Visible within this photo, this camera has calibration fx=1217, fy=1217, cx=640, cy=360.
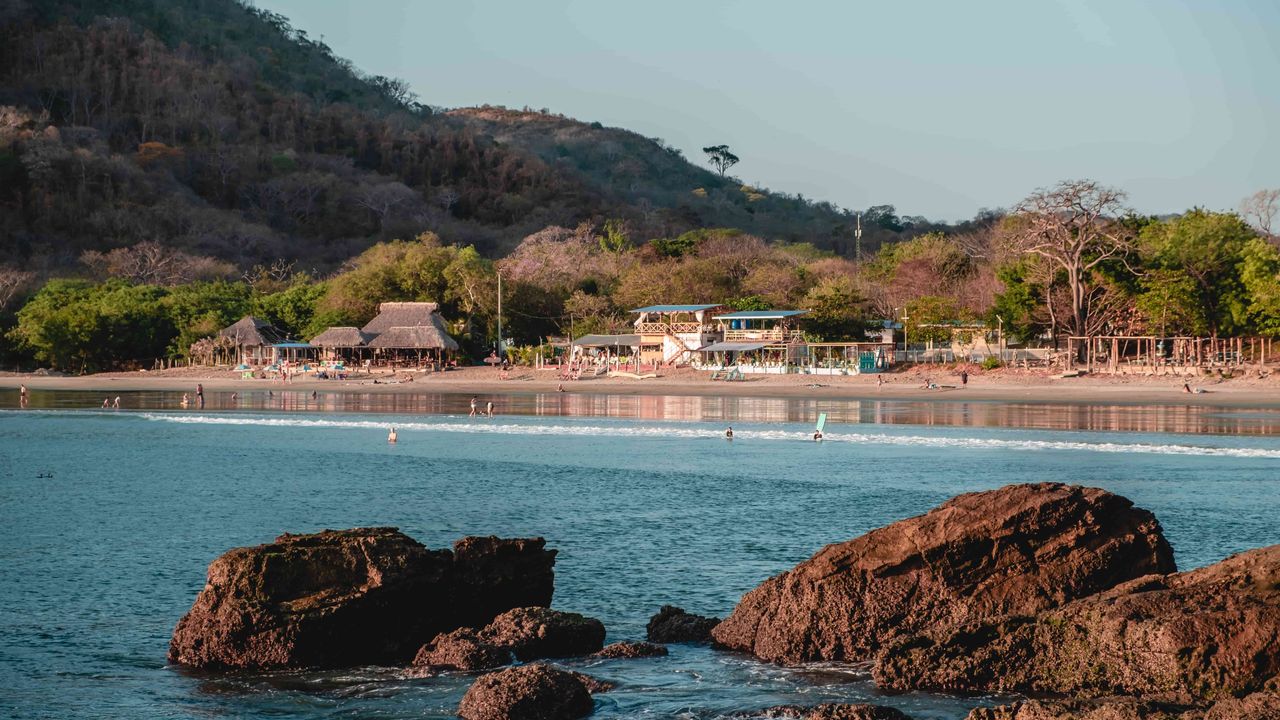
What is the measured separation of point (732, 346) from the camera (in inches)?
2655

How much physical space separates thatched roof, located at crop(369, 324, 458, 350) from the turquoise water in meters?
→ 22.5

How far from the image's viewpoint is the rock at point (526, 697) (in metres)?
10.4

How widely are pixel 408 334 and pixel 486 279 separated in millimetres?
7384

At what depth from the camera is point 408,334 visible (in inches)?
2872

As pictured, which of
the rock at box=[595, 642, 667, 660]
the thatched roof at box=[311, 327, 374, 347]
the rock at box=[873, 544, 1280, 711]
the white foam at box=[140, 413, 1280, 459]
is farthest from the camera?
the thatched roof at box=[311, 327, 374, 347]

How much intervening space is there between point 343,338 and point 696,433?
129 ft

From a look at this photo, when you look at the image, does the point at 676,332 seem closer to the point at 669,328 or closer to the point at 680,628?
the point at 669,328

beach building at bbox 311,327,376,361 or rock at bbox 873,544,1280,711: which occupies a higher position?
beach building at bbox 311,327,376,361

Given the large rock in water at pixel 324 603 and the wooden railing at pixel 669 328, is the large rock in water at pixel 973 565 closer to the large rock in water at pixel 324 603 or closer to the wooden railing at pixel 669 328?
the large rock in water at pixel 324 603

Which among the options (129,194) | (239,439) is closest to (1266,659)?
(239,439)

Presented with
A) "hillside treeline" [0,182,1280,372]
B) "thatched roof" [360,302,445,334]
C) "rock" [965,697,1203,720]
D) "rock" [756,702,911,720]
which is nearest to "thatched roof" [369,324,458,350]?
"thatched roof" [360,302,445,334]

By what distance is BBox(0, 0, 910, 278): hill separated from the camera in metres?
125

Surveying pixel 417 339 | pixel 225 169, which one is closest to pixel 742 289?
pixel 417 339

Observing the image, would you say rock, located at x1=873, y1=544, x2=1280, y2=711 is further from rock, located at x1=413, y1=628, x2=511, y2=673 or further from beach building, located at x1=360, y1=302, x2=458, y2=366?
beach building, located at x1=360, y1=302, x2=458, y2=366
